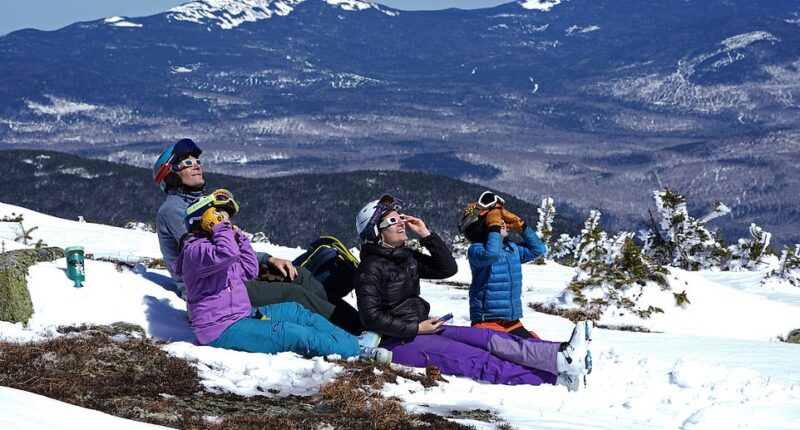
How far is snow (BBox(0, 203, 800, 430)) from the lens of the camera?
320 inches

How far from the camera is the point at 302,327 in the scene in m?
9.86

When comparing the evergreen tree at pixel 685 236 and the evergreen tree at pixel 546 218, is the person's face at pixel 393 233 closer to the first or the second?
the evergreen tree at pixel 685 236

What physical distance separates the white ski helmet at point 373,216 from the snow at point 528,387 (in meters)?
1.57

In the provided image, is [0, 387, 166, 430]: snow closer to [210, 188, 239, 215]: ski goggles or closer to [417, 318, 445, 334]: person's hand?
[210, 188, 239, 215]: ski goggles

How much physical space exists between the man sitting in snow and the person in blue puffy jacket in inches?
60.8

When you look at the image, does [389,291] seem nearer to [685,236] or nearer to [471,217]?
[471,217]

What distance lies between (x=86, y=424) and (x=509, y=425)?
3.44 meters

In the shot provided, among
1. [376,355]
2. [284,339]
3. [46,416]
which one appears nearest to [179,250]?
[284,339]

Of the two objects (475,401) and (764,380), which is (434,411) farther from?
(764,380)

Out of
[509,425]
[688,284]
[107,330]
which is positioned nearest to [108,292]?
[107,330]

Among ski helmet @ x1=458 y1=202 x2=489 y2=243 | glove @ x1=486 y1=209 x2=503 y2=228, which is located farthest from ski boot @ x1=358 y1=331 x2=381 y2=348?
glove @ x1=486 y1=209 x2=503 y2=228

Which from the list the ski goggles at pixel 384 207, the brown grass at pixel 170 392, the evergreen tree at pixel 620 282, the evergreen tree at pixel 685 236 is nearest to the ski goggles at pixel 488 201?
the ski goggles at pixel 384 207

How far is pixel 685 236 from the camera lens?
4062 centimetres

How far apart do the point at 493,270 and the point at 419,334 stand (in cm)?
146
